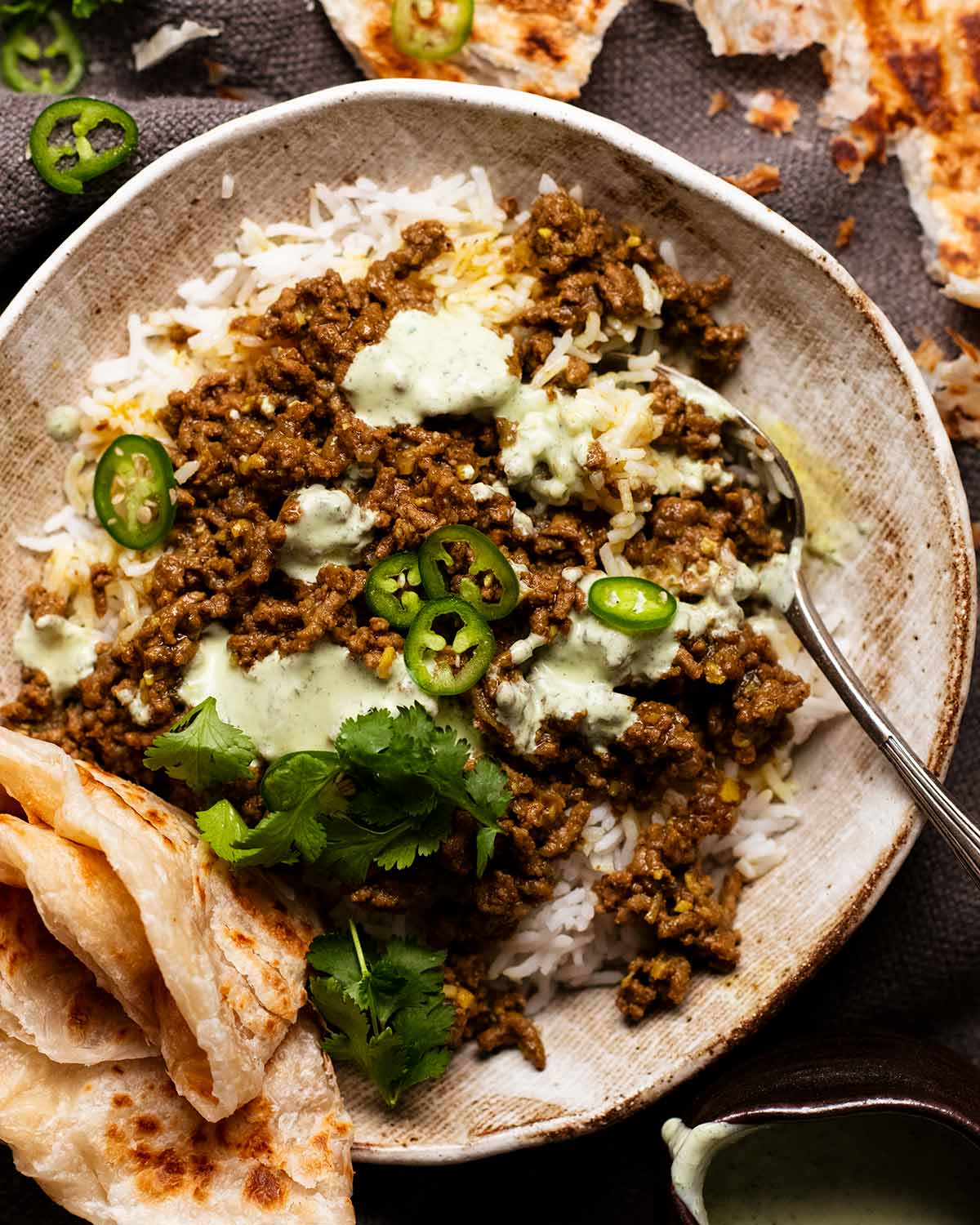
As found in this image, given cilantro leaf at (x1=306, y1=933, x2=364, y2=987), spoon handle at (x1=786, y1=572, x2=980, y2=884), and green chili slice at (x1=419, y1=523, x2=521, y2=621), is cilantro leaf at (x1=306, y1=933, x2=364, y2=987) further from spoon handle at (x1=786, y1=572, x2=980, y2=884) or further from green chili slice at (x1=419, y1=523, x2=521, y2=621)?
spoon handle at (x1=786, y1=572, x2=980, y2=884)

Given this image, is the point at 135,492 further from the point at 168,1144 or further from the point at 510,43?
the point at 510,43

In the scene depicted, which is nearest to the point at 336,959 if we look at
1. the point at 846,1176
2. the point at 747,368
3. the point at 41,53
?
the point at 846,1176

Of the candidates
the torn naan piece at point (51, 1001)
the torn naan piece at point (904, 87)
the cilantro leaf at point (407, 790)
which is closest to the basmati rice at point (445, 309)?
the cilantro leaf at point (407, 790)

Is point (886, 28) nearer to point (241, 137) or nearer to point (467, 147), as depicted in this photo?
point (467, 147)

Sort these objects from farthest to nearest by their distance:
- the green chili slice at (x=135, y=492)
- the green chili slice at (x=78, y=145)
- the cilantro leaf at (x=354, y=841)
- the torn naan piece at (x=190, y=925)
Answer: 1. the green chili slice at (x=78, y=145)
2. the green chili slice at (x=135, y=492)
3. the cilantro leaf at (x=354, y=841)
4. the torn naan piece at (x=190, y=925)

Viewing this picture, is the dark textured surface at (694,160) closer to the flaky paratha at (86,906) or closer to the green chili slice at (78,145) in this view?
the green chili slice at (78,145)

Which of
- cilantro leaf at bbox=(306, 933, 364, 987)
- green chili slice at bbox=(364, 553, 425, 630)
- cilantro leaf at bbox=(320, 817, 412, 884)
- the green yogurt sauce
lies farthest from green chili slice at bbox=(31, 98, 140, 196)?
the green yogurt sauce

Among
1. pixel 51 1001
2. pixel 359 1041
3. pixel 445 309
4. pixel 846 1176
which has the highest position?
pixel 445 309
